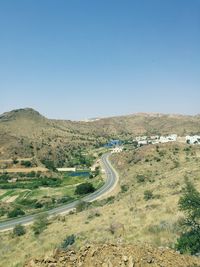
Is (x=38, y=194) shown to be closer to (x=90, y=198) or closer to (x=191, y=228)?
(x=90, y=198)

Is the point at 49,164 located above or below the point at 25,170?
above

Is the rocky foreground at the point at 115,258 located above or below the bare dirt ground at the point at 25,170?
above

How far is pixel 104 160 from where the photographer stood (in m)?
155

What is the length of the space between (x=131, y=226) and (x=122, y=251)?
44.4 ft

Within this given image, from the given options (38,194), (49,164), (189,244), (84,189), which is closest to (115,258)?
(189,244)

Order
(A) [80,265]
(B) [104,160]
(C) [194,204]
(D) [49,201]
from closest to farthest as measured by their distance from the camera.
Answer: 1. (A) [80,265]
2. (C) [194,204]
3. (D) [49,201]
4. (B) [104,160]

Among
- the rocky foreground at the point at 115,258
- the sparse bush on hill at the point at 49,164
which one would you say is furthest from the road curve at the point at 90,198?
the rocky foreground at the point at 115,258

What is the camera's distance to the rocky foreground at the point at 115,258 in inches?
555

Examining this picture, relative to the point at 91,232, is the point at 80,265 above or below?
above

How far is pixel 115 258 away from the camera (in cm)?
1429

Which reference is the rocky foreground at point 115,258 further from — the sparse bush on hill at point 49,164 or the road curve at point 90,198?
the sparse bush on hill at point 49,164

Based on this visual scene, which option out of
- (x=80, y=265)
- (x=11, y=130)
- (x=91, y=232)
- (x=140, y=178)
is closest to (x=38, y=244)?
(x=91, y=232)

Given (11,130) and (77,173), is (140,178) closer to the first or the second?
(77,173)

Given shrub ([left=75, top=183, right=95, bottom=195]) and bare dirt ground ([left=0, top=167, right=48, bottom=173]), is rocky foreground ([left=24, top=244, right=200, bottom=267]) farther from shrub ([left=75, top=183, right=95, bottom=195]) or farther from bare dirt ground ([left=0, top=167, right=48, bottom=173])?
bare dirt ground ([left=0, top=167, right=48, bottom=173])
